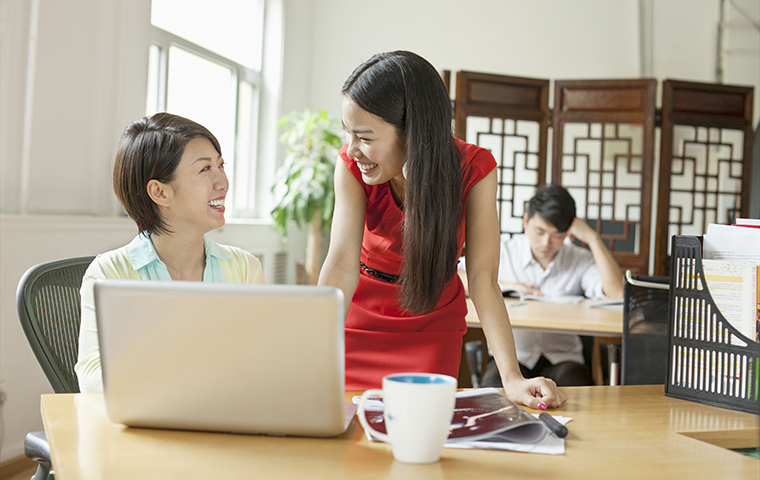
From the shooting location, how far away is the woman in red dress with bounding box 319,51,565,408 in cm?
121

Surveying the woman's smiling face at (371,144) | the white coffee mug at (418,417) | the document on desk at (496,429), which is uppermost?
the woman's smiling face at (371,144)

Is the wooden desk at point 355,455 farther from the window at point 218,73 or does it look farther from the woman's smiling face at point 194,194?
the window at point 218,73

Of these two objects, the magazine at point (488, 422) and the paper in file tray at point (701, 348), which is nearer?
the magazine at point (488, 422)

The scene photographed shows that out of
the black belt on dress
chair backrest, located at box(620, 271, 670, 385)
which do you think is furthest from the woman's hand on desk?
chair backrest, located at box(620, 271, 670, 385)

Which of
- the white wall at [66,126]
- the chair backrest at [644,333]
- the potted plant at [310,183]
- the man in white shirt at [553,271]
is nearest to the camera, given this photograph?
the chair backrest at [644,333]

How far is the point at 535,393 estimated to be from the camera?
3.23ft

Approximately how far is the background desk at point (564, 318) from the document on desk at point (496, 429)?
104 cm

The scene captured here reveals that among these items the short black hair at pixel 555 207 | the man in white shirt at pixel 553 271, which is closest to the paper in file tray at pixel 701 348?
the man in white shirt at pixel 553 271

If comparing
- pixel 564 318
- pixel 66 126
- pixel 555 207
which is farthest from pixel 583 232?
pixel 66 126

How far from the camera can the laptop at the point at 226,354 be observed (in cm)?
70

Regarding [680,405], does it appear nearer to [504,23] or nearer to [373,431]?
[373,431]

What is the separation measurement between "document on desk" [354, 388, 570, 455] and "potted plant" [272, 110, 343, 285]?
147 inches

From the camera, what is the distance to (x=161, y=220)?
1.41 metres

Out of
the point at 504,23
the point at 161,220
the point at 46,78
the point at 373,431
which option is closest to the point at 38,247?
the point at 46,78
